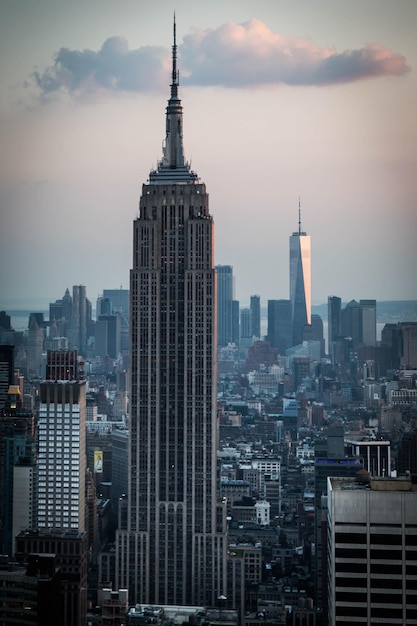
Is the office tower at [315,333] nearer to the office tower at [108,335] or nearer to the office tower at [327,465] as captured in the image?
the office tower at [327,465]

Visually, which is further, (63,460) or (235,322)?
(235,322)

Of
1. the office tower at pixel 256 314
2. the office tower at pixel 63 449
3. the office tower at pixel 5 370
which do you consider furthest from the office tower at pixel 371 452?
the office tower at pixel 5 370

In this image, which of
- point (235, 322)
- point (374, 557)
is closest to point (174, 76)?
point (235, 322)

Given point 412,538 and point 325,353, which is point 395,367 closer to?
point 325,353

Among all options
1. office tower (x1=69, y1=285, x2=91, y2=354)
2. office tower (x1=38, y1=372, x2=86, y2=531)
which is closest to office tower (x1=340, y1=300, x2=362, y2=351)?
office tower (x1=69, y1=285, x2=91, y2=354)

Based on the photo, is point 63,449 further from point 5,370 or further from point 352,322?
point 352,322
